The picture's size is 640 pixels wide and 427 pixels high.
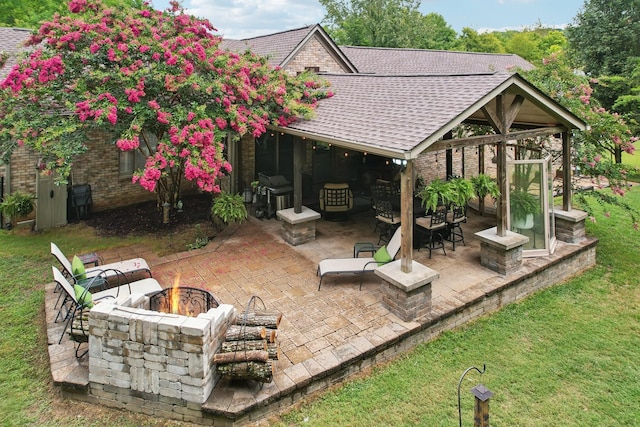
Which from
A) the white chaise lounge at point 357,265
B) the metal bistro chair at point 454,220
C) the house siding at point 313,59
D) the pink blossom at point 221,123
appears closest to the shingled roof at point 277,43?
the house siding at point 313,59

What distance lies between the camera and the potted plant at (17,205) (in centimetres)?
1038

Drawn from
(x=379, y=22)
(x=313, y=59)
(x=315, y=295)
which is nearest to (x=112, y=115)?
(x=315, y=295)

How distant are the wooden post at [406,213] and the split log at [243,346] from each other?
274cm

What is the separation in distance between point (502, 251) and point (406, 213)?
2583mm

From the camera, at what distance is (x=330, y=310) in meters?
6.91

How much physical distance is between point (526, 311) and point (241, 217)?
249 inches

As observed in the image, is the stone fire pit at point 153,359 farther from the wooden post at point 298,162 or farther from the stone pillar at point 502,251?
the stone pillar at point 502,251

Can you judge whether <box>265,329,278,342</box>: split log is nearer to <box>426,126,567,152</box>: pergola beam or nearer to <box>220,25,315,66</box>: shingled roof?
<box>426,126,567,152</box>: pergola beam

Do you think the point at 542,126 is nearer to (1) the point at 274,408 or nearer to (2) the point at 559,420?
(2) the point at 559,420

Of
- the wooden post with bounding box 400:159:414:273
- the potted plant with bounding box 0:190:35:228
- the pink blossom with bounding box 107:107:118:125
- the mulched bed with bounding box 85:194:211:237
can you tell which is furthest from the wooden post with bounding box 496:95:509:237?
the potted plant with bounding box 0:190:35:228

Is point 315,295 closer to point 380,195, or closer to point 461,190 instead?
point 461,190

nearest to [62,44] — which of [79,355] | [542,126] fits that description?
[79,355]

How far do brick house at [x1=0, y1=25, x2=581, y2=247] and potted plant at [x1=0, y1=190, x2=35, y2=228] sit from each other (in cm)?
48

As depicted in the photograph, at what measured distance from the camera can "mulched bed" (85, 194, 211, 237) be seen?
11.1 metres
